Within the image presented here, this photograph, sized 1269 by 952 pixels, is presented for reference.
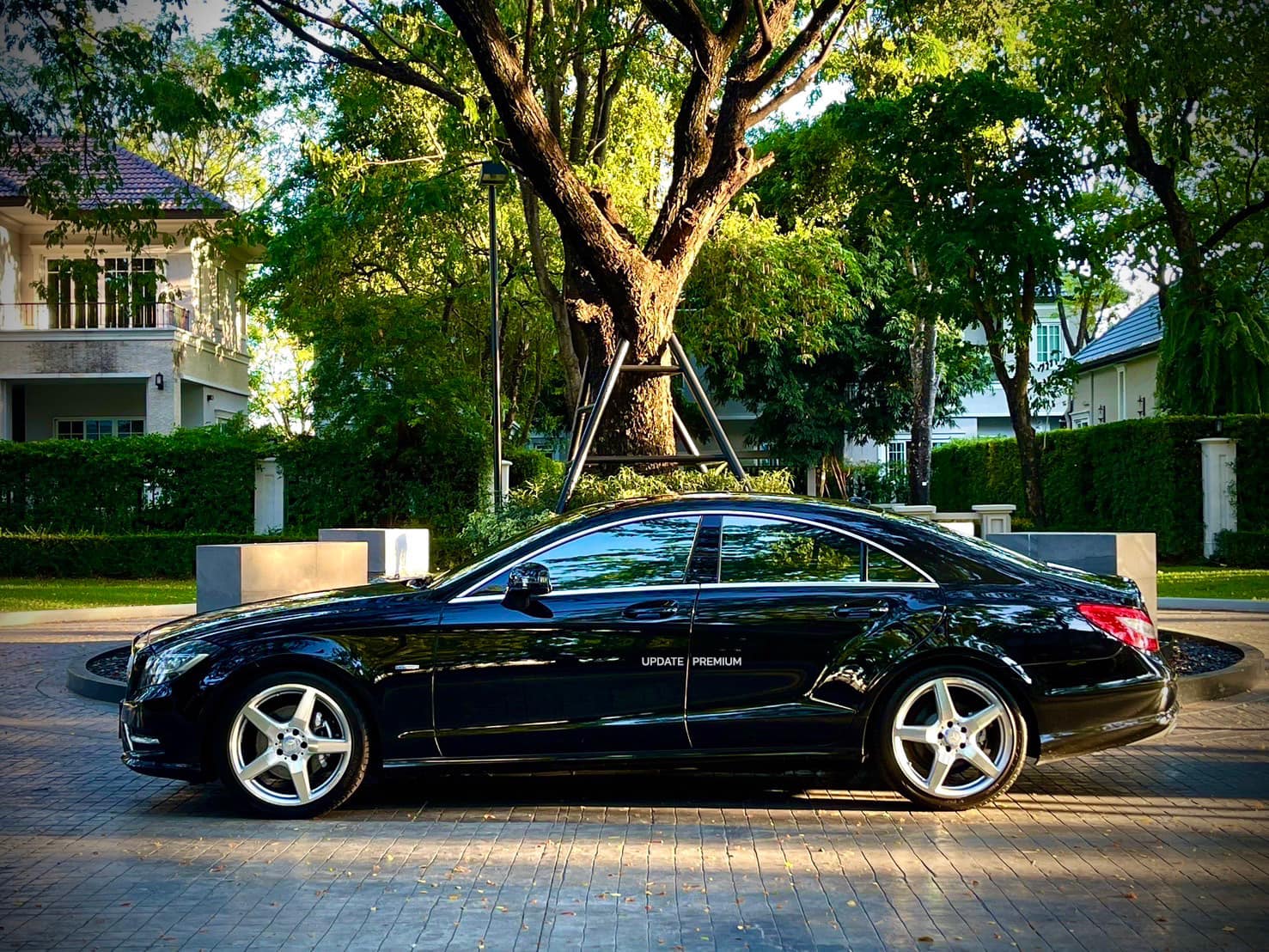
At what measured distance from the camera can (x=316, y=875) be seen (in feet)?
18.8

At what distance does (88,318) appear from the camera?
3650cm

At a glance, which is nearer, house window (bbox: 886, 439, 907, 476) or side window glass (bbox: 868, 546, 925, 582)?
side window glass (bbox: 868, 546, 925, 582)

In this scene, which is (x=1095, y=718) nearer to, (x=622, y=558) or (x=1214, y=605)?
(x=622, y=558)

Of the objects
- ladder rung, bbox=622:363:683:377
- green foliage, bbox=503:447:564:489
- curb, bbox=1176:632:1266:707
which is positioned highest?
ladder rung, bbox=622:363:683:377

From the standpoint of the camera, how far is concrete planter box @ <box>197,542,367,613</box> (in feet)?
40.0

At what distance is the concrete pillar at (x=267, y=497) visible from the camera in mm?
28609

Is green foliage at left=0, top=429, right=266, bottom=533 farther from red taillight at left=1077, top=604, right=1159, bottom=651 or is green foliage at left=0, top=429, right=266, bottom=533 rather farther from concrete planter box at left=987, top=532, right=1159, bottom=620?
red taillight at left=1077, top=604, right=1159, bottom=651

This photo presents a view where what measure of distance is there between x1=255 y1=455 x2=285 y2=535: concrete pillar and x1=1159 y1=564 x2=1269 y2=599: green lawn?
17.3 meters

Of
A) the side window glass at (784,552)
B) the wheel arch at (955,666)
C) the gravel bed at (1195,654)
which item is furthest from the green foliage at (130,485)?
Answer: the wheel arch at (955,666)

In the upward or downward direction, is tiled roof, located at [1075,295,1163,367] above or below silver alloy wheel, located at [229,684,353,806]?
above

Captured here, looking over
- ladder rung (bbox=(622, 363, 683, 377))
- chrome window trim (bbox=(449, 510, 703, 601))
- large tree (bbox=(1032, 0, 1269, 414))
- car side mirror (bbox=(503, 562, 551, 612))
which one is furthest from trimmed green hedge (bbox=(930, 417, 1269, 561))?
car side mirror (bbox=(503, 562, 551, 612))

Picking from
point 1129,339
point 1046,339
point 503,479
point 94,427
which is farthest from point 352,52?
point 1046,339

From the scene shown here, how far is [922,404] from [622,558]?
3367 cm

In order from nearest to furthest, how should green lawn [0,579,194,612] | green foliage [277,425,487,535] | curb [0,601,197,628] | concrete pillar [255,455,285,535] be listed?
curb [0,601,197,628]
green lawn [0,579,194,612]
concrete pillar [255,455,285,535]
green foliage [277,425,487,535]
